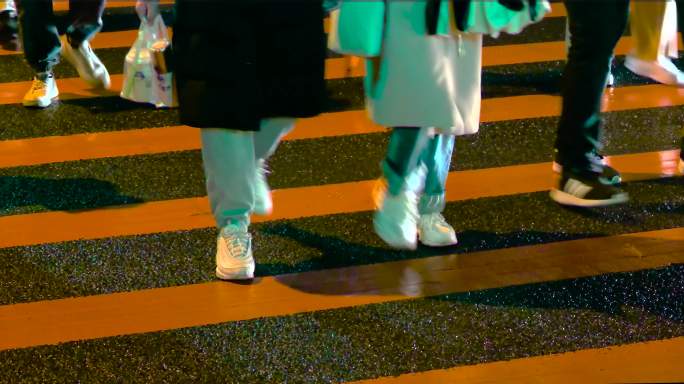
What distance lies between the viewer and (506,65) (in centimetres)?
611

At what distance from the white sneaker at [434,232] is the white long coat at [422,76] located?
19.2 inches

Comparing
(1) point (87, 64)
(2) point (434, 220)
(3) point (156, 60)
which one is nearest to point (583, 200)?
(2) point (434, 220)

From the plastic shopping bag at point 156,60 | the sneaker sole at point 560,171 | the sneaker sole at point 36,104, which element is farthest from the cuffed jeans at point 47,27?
the sneaker sole at point 560,171

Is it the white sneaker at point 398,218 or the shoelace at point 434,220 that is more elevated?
the white sneaker at point 398,218

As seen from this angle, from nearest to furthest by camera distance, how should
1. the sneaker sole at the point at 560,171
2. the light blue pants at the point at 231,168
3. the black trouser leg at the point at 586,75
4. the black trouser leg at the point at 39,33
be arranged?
the light blue pants at the point at 231,168 → the black trouser leg at the point at 586,75 → the sneaker sole at the point at 560,171 → the black trouser leg at the point at 39,33

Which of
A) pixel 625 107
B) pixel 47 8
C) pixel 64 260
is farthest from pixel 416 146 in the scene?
pixel 47 8

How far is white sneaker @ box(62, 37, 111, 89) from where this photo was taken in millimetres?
5551

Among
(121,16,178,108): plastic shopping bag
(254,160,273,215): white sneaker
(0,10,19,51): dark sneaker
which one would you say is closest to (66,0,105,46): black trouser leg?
(0,10,19,51): dark sneaker

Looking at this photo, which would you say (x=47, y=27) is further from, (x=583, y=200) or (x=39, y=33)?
(x=583, y=200)

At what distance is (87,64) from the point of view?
5.60 m

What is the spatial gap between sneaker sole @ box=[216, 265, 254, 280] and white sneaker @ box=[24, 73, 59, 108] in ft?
7.17

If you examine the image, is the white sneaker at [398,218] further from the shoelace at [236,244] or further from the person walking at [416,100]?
the shoelace at [236,244]

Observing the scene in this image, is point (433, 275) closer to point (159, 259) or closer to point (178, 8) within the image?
point (159, 259)

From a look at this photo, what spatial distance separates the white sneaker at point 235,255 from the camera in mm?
3672
